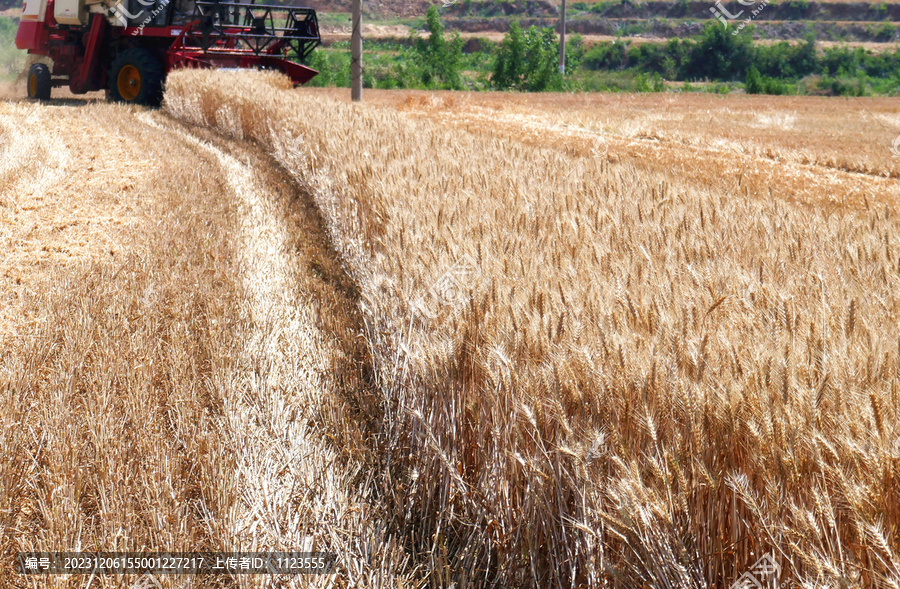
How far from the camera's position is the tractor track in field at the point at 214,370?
2.27m

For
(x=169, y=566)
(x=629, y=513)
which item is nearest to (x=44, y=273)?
(x=169, y=566)

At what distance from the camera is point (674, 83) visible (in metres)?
58.1

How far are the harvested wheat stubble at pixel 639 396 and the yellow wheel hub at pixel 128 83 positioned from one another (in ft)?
47.3

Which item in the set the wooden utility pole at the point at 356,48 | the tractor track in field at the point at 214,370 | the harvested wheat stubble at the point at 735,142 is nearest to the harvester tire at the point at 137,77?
the wooden utility pole at the point at 356,48

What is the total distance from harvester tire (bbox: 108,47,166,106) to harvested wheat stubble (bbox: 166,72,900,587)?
1371cm

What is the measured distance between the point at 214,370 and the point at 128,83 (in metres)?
15.0

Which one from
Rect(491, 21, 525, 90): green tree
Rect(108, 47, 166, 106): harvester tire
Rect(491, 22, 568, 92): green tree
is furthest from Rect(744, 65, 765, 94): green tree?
Rect(108, 47, 166, 106): harvester tire

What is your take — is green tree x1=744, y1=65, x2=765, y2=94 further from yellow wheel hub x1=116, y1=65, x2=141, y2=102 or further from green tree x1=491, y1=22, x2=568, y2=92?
yellow wheel hub x1=116, y1=65, x2=141, y2=102

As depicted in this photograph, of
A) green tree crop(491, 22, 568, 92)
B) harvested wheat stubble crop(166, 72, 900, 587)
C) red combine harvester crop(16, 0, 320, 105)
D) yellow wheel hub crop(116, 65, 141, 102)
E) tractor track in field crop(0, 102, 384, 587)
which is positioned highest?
green tree crop(491, 22, 568, 92)

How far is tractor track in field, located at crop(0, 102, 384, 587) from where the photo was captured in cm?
227

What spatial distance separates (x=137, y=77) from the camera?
52.2ft

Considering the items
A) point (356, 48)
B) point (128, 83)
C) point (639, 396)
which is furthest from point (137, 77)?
point (639, 396)

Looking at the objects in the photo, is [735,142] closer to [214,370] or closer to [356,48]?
[356,48]

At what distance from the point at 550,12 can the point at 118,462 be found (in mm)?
104946
